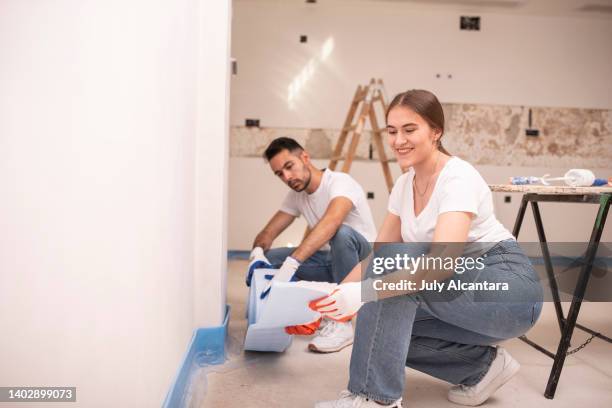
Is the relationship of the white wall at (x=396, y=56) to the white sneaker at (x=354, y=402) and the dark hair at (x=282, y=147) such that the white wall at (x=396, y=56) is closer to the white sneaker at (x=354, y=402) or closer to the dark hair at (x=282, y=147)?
the dark hair at (x=282, y=147)

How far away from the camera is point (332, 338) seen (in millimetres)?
2123

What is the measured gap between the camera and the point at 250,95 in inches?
179

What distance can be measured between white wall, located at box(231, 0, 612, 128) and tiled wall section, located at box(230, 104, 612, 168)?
0.09 m

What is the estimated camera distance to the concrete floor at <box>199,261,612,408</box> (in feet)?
Result: 5.33

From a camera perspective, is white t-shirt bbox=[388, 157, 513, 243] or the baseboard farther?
the baseboard

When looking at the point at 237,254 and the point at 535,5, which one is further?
the point at 237,254

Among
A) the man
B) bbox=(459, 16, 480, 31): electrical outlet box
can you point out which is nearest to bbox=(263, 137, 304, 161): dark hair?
the man

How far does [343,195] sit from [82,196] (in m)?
1.47

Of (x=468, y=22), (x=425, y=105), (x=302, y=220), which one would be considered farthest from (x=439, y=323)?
(x=468, y=22)

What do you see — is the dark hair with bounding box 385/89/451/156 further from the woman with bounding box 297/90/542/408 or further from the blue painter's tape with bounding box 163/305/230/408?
the blue painter's tape with bounding box 163/305/230/408

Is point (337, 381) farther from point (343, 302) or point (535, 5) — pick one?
point (535, 5)

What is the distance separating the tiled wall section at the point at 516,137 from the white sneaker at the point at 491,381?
10.6 ft

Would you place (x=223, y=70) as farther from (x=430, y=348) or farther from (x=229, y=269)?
(x=229, y=269)

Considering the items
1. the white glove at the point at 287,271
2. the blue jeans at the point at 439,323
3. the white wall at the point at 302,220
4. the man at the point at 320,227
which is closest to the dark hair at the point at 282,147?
the man at the point at 320,227
